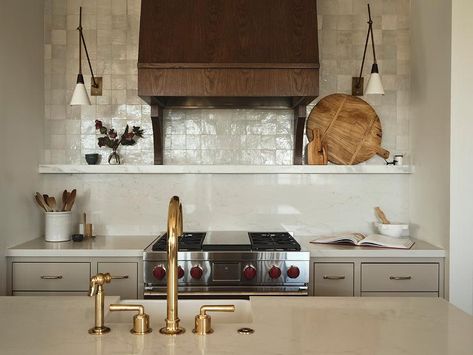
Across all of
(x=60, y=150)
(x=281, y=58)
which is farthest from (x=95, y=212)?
(x=281, y=58)

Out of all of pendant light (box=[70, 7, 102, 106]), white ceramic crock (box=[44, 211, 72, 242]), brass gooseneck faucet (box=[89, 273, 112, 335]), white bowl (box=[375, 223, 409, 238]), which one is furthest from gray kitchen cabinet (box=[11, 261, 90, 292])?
white bowl (box=[375, 223, 409, 238])

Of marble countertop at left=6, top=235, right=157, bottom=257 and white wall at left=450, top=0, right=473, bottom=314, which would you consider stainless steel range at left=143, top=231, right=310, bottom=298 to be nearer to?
marble countertop at left=6, top=235, right=157, bottom=257

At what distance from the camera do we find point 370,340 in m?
1.32

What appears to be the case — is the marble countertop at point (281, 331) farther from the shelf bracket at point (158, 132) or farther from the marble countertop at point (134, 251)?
the shelf bracket at point (158, 132)

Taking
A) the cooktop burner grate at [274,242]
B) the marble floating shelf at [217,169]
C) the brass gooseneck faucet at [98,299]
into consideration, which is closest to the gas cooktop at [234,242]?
the cooktop burner grate at [274,242]

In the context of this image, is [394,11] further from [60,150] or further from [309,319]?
[309,319]

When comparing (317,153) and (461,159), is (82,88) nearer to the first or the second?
(317,153)

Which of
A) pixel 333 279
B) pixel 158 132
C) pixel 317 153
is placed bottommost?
pixel 333 279

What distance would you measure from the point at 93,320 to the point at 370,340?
0.77 meters

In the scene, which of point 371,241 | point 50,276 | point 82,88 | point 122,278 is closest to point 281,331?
point 122,278

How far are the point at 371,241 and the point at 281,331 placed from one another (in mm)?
1780

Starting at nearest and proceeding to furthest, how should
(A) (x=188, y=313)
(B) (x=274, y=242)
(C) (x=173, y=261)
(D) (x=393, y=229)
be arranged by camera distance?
(C) (x=173, y=261) < (A) (x=188, y=313) < (B) (x=274, y=242) < (D) (x=393, y=229)

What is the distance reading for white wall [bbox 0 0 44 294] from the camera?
2.85 meters

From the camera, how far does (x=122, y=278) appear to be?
287 cm
